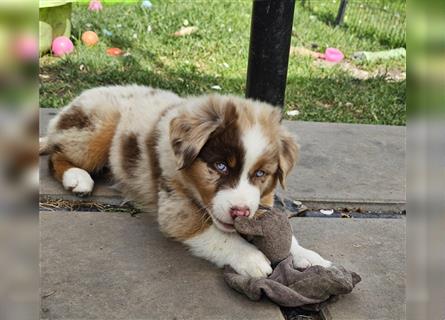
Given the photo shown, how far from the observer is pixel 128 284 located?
2395 millimetres

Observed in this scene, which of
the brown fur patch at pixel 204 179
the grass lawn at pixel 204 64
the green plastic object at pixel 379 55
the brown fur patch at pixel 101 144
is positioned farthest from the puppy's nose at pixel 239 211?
the green plastic object at pixel 379 55

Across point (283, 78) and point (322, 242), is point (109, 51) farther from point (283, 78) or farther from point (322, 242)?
point (322, 242)

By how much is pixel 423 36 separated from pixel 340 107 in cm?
539

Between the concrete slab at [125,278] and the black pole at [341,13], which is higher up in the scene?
the black pole at [341,13]

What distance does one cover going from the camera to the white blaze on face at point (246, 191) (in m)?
2.49

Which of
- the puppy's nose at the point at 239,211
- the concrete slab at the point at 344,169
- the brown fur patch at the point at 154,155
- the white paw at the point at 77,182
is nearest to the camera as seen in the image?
the puppy's nose at the point at 239,211

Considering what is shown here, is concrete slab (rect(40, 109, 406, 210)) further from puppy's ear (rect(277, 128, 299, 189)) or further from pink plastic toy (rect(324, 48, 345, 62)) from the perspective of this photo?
pink plastic toy (rect(324, 48, 345, 62))

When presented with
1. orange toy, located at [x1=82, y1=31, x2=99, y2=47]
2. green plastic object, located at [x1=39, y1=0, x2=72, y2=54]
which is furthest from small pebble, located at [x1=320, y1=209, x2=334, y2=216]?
orange toy, located at [x1=82, y1=31, x2=99, y2=47]

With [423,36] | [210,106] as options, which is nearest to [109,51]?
[210,106]

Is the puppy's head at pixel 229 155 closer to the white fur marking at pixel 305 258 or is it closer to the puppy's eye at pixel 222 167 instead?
the puppy's eye at pixel 222 167

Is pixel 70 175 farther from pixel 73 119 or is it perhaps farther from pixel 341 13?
pixel 341 13

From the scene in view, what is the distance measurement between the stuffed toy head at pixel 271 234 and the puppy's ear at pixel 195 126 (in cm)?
42

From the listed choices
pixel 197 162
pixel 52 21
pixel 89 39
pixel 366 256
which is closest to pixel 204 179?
pixel 197 162

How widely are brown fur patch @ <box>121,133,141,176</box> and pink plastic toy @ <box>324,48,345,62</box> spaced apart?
5060mm
